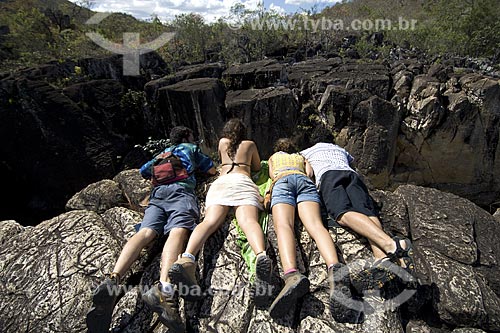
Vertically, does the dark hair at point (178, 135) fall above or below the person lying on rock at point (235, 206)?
above

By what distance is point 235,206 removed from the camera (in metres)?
2.87

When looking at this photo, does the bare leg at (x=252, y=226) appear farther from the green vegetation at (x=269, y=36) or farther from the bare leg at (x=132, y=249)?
the green vegetation at (x=269, y=36)

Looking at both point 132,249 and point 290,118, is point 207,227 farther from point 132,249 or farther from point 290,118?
point 290,118

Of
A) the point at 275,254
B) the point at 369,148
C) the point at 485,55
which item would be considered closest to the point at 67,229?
the point at 275,254

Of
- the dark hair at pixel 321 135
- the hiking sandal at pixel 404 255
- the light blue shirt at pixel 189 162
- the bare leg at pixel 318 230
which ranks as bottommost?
the dark hair at pixel 321 135

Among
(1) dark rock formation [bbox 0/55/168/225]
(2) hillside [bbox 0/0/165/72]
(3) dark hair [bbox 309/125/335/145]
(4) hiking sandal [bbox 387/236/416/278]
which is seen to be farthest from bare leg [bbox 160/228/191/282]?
(2) hillside [bbox 0/0/165/72]

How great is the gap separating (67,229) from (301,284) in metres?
2.11

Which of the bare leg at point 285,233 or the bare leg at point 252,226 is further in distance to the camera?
the bare leg at point 252,226

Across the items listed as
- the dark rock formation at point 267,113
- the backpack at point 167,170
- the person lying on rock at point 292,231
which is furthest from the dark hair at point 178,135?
the dark rock formation at point 267,113

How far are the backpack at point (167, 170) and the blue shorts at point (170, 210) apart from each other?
0.22ft

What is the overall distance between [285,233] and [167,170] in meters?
1.23

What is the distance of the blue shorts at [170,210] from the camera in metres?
2.77

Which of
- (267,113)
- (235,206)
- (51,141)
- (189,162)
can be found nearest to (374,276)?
(235,206)

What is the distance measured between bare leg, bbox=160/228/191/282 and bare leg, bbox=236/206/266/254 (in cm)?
43
